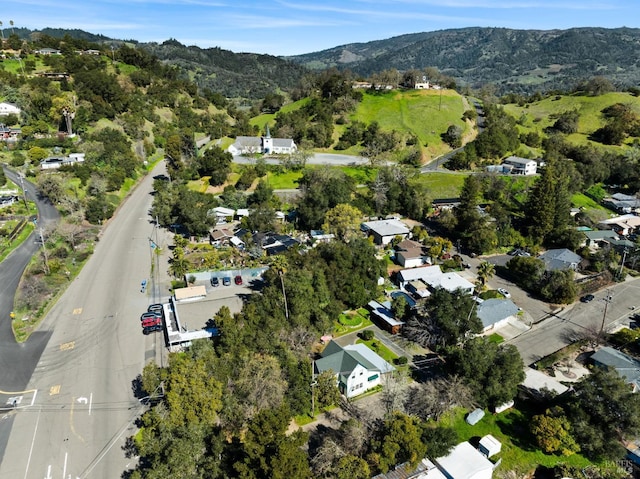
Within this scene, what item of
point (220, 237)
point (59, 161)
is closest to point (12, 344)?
point (220, 237)

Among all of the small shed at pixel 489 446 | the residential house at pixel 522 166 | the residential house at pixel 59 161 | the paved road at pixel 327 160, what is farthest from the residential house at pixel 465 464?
the residential house at pixel 59 161

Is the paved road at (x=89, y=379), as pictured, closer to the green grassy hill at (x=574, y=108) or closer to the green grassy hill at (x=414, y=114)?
the green grassy hill at (x=414, y=114)

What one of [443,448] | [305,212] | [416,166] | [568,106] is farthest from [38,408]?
[568,106]

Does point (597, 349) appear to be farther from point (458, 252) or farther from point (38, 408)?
point (38, 408)

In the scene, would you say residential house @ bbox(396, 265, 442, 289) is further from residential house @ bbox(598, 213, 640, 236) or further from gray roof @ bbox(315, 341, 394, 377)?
residential house @ bbox(598, 213, 640, 236)

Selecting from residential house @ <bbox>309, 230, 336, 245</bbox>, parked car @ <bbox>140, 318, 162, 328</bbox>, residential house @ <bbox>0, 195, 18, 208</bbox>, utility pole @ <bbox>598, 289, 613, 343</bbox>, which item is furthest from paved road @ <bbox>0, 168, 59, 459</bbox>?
utility pole @ <bbox>598, 289, 613, 343</bbox>

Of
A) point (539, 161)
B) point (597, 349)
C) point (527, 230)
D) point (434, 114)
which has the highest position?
point (434, 114)
